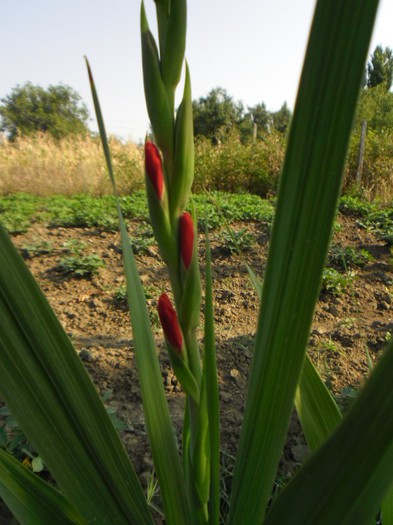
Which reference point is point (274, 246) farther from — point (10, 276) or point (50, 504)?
point (50, 504)

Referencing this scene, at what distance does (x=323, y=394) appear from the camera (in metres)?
0.62

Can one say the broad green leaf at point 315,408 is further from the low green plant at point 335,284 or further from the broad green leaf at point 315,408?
the low green plant at point 335,284

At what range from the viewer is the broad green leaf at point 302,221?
29cm

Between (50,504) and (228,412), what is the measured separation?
0.90 meters

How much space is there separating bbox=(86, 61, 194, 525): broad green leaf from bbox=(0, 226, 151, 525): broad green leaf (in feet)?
Result: 0.15

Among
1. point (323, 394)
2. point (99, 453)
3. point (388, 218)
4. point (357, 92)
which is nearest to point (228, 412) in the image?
point (323, 394)

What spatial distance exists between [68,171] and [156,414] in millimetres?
7653

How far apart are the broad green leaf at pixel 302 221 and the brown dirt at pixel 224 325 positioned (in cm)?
53

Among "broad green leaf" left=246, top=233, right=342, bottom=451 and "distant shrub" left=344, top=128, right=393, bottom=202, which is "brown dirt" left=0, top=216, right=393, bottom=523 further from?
"distant shrub" left=344, top=128, right=393, bottom=202

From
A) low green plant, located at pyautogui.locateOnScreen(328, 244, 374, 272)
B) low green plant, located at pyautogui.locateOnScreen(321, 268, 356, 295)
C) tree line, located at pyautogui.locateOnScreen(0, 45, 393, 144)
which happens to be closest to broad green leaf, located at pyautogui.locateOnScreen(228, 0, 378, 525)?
low green plant, located at pyautogui.locateOnScreen(321, 268, 356, 295)

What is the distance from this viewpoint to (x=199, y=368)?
1.64ft

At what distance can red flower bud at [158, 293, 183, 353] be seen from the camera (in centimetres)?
44

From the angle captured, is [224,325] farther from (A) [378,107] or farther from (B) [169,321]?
(A) [378,107]

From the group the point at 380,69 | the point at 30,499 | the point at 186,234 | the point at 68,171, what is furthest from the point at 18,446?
the point at 380,69
